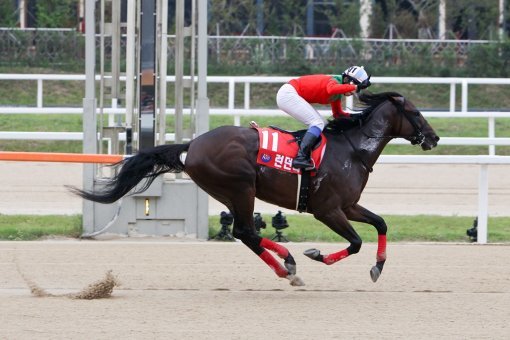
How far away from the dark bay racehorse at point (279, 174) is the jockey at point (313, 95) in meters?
0.15

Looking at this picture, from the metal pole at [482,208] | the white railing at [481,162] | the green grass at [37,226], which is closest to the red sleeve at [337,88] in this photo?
the white railing at [481,162]

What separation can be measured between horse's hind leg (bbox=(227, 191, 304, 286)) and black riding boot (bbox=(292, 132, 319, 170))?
1.31 ft

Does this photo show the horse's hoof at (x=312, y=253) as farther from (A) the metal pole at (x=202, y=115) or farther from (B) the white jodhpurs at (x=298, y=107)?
(A) the metal pole at (x=202, y=115)

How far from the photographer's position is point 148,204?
11203 millimetres

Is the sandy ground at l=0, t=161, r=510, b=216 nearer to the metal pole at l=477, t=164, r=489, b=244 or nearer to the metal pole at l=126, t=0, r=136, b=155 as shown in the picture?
the metal pole at l=477, t=164, r=489, b=244

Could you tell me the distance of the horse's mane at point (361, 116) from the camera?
904cm

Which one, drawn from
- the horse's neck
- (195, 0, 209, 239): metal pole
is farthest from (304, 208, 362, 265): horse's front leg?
(195, 0, 209, 239): metal pole

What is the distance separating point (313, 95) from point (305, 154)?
0.52 metres

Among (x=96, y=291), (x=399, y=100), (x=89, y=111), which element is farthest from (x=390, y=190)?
(x=96, y=291)

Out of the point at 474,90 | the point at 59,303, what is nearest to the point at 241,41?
the point at 474,90

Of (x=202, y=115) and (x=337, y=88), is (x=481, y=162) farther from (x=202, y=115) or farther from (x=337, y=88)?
(x=337, y=88)

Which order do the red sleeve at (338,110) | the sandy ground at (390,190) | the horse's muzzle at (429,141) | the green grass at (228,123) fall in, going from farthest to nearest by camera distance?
the green grass at (228,123) < the sandy ground at (390,190) < the horse's muzzle at (429,141) < the red sleeve at (338,110)

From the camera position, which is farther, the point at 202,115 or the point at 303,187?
the point at 202,115

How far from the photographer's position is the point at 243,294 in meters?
8.36
